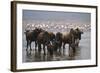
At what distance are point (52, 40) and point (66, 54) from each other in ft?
0.68

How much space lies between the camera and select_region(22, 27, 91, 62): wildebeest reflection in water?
2014mm

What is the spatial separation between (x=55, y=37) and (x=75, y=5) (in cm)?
39

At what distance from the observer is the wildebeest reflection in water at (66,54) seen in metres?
2.01

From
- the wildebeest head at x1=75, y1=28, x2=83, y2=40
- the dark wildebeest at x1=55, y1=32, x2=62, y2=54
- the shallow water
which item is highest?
the wildebeest head at x1=75, y1=28, x2=83, y2=40

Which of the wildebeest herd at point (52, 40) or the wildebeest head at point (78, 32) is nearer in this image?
the wildebeest herd at point (52, 40)

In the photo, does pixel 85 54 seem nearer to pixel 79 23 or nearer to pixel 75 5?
pixel 79 23

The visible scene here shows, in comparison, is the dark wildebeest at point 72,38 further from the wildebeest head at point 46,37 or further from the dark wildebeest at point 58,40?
the wildebeest head at point 46,37

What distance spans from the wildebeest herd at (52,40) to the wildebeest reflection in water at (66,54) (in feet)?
0.07

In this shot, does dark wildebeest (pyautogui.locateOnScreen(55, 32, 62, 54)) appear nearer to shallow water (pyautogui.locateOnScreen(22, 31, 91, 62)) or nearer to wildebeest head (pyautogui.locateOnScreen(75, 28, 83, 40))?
shallow water (pyautogui.locateOnScreen(22, 31, 91, 62))

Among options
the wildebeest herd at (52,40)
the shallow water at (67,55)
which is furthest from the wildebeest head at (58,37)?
the shallow water at (67,55)

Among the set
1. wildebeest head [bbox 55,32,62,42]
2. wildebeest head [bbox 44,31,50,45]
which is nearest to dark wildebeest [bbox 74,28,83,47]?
wildebeest head [bbox 55,32,62,42]

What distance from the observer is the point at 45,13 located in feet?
6.81

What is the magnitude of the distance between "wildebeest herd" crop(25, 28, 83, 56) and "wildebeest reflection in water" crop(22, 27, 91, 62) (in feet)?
0.07

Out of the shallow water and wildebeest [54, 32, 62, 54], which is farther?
wildebeest [54, 32, 62, 54]
